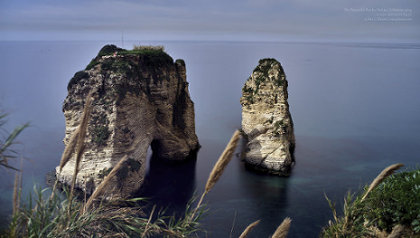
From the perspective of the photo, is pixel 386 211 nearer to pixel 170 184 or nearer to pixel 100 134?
pixel 100 134

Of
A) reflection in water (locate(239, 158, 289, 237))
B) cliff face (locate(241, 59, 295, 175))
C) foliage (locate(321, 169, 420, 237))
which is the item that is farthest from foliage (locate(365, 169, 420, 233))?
cliff face (locate(241, 59, 295, 175))

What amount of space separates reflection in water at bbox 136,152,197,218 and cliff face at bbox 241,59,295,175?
203 inches

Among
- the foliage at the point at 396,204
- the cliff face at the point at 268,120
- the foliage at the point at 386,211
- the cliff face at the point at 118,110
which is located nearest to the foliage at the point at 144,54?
the cliff face at the point at 118,110

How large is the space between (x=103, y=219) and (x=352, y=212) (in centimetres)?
604

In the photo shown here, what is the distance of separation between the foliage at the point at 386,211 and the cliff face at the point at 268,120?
14.7m

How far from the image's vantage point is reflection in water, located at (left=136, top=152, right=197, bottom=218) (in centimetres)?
2058

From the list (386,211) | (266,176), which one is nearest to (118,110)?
(266,176)

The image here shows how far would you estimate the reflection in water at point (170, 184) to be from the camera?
2058 centimetres

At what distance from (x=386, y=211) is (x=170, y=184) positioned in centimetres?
1606

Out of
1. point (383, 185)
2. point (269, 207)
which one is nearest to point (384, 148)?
point (269, 207)

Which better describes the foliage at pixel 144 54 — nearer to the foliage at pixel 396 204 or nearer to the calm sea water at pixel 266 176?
the calm sea water at pixel 266 176

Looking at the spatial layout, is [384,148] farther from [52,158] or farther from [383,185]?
[52,158]

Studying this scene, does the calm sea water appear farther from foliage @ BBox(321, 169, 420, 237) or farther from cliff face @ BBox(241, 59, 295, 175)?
foliage @ BBox(321, 169, 420, 237)

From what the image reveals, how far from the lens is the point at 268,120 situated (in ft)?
87.6
